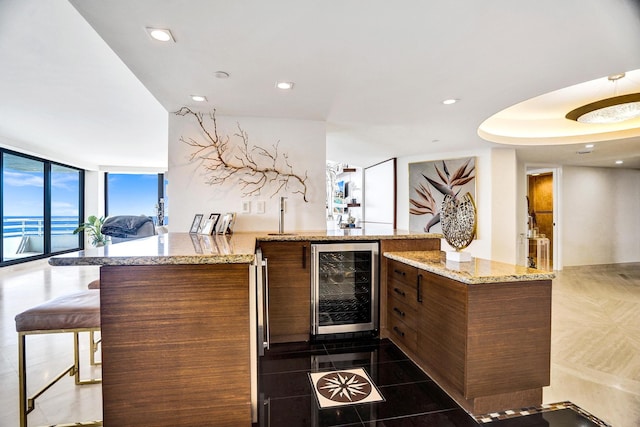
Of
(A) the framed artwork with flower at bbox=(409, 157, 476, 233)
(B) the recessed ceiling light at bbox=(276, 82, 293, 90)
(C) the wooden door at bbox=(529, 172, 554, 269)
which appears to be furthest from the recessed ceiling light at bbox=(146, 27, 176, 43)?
(C) the wooden door at bbox=(529, 172, 554, 269)

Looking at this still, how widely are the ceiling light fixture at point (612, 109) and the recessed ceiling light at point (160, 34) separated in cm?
371

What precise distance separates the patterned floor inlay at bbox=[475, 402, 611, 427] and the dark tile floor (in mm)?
25

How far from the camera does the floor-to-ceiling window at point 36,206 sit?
6.25 metres

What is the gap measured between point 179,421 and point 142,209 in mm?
9406

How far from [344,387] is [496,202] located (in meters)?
4.01

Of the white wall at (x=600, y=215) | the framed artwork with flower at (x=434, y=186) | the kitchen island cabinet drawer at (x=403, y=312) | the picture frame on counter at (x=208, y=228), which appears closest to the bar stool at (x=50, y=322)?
the picture frame on counter at (x=208, y=228)

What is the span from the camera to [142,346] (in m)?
1.45

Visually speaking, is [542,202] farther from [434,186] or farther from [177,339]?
[177,339]

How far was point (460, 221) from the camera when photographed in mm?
2166

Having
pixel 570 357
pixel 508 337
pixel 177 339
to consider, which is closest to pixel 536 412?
pixel 508 337

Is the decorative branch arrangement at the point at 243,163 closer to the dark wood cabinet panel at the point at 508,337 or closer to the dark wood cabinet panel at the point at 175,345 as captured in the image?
the dark wood cabinet panel at the point at 175,345

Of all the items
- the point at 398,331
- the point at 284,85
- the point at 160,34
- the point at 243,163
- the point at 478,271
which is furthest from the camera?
the point at 243,163

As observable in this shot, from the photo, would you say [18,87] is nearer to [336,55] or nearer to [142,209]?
[336,55]

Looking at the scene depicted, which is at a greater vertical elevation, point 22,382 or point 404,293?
point 404,293
